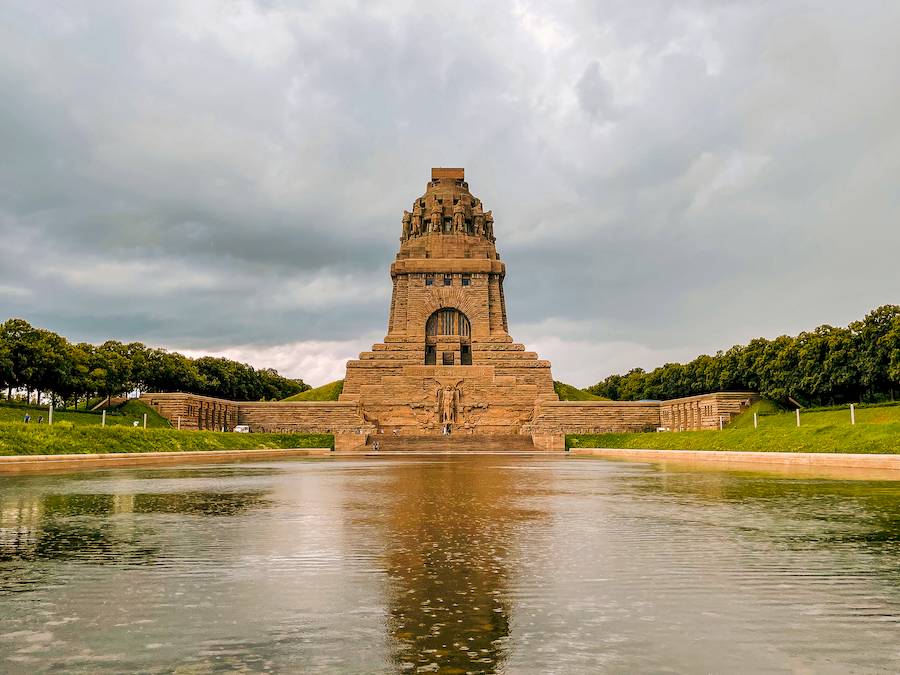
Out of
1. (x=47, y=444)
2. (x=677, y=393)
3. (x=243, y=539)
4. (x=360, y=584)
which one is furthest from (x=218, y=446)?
(x=677, y=393)

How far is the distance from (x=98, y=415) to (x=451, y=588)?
50.4 m

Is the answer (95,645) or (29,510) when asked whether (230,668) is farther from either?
(29,510)

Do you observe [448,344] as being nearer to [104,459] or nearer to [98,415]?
[98,415]

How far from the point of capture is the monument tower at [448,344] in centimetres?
5928

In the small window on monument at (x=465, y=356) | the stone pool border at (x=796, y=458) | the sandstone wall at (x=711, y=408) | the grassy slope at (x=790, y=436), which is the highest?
the small window on monument at (x=465, y=356)

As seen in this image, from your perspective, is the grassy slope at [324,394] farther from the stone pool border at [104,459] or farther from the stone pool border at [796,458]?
the stone pool border at [796,458]

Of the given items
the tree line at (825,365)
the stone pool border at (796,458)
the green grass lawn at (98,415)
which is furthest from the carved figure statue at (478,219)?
the stone pool border at (796,458)

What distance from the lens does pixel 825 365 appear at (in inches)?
1816

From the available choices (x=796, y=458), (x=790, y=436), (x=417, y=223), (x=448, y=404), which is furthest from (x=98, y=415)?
(x=796, y=458)

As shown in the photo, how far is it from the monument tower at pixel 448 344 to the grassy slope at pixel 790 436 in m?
11.8

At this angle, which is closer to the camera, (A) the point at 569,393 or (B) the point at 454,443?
(B) the point at 454,443

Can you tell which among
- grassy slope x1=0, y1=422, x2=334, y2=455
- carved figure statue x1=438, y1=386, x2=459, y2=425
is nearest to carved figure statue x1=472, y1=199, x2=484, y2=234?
carved figure statue x1=438, y1=386, x2=459, y2=425

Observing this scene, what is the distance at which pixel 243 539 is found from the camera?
24.8ft

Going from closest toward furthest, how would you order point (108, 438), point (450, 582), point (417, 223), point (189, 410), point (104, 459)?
1. point (450, 582)
2. point (104, 459)
3. point (108, 438)
4. point (189, 410)
5. point (417, 223)
